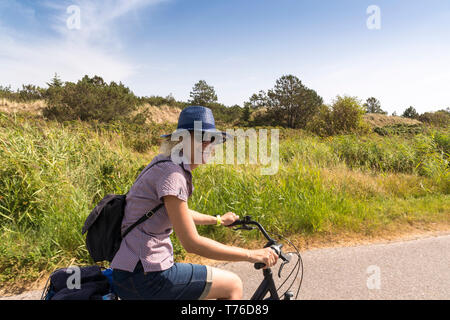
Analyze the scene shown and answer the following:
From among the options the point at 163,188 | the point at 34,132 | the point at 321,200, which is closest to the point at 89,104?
the point at 34,132

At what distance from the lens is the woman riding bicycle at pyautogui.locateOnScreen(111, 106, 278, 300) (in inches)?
57.3

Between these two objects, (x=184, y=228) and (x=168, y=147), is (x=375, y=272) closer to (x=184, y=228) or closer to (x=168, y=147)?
(x=184, y=228)

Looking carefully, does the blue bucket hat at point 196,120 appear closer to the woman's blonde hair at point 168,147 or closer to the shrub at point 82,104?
the woman's blonde hair at point 168,147

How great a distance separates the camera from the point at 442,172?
21.3ft

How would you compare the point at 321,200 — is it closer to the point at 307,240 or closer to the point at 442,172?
the point at 307,240

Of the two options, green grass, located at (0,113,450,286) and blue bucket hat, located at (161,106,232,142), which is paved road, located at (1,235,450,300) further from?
blue bucket hat, located at (161,106,232,142)

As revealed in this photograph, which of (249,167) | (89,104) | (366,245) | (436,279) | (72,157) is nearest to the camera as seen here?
(436,279)

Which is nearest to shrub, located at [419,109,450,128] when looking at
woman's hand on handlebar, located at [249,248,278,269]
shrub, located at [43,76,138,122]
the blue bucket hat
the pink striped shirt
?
woman's hand on handlebar, located at [249,248,278,269]

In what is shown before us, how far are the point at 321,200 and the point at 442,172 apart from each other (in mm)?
3900

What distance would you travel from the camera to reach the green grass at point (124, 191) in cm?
335

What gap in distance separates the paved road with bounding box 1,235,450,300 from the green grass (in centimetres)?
58

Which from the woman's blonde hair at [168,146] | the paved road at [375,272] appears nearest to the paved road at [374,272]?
the paved road at [375,272]

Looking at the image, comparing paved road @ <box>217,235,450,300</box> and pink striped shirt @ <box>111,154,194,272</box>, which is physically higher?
pink striped shirt @ <box>111,154,194,272</box>
